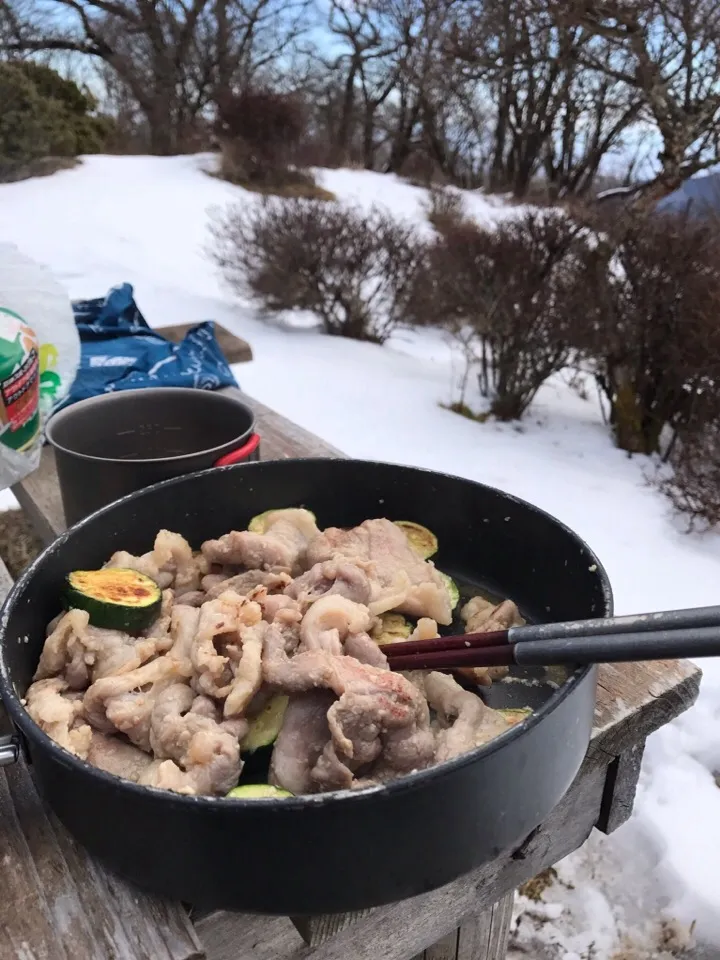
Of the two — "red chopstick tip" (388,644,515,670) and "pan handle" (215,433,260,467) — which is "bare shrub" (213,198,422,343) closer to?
"pan handle" (215,433,260,467)

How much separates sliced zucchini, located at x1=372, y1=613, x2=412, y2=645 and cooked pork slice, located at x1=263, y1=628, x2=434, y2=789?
0.26 meters

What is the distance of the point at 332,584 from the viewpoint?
1.28m

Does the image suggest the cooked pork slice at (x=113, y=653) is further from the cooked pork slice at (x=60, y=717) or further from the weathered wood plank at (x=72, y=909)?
the weathered wood plank at (x=72, y=909)

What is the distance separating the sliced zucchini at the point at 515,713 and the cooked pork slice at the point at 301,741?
0.27 metres

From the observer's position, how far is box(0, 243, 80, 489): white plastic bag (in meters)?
1.68

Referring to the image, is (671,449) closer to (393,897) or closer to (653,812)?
(653,812)

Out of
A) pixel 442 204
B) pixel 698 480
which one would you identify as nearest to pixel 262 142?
pixel 442 204

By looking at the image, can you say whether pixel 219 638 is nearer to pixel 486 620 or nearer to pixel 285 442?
pixel 486 620

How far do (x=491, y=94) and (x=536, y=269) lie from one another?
34.9 ft

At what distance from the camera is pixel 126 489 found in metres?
1.50

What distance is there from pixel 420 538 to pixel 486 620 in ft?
0.90

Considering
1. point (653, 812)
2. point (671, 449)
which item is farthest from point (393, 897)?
point (671, 449)

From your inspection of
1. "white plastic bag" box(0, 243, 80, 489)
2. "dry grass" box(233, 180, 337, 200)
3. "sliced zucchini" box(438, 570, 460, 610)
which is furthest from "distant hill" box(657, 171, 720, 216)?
"dry grass" box(233, 180, 337, 200)

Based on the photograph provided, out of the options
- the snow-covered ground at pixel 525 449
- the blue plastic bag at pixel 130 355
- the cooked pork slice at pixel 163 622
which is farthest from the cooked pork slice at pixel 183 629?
the snow-covered ground at pixel 525 449
